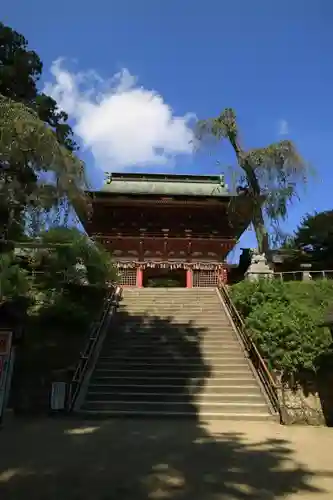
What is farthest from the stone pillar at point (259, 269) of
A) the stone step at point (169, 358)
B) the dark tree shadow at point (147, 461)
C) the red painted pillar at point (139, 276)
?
the dark tree shadow at point (147, 461)

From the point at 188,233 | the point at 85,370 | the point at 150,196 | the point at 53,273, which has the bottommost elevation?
the point at 85,370

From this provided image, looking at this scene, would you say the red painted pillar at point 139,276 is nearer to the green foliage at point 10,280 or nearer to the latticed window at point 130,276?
the latticed window at point 130,276

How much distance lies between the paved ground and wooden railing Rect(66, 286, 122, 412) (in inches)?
64.6

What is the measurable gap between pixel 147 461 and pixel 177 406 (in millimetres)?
4484

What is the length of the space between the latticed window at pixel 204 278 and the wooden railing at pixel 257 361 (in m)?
7.14

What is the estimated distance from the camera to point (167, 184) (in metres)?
29.1

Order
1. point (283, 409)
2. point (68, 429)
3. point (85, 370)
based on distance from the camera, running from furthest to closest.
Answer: point (85, 370)
point (283, 409)
point (68, 429)

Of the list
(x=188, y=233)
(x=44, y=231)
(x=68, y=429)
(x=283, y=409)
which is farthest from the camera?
(x=188, y=233)

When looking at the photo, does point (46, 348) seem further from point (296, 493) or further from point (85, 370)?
point (296, 493)

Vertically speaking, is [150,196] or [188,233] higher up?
[150,196]

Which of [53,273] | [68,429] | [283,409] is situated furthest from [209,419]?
[53,273]

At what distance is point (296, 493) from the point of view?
4.74 meters

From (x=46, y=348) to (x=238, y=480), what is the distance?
839 centimetres

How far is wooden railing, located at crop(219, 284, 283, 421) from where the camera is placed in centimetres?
1045
